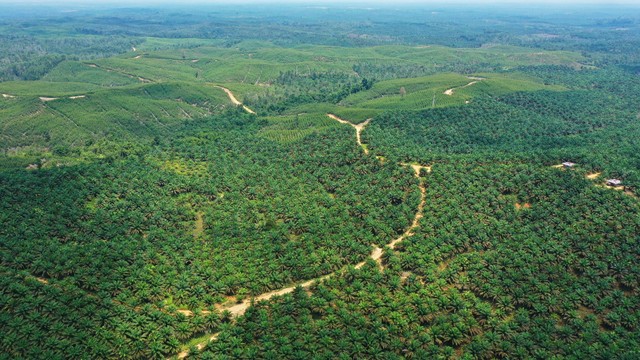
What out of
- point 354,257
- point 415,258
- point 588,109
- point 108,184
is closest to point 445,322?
point 415,258

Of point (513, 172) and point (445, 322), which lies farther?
point (513, 172)

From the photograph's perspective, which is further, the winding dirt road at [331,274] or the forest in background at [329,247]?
the winding dirt road at [331,274]

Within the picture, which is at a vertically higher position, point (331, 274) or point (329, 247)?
point (329, 247)

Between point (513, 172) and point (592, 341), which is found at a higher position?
point (513, 172)

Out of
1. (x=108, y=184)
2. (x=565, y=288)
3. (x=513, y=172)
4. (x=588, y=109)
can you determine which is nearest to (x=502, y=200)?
(x=513, y=172)

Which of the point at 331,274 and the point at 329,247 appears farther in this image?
the point at 329,247

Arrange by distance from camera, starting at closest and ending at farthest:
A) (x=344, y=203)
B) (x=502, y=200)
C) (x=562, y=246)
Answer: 1. (x=562, y=246)
2. (x=502, y=200)
3. (x=344, y=203)

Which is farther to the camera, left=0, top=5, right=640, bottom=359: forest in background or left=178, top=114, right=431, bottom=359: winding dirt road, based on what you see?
left=178, top=114, right=431, bottom=359: winding dirt road

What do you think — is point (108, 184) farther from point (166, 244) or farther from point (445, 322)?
point (445, 322)

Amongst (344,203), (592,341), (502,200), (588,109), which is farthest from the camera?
(588,109)

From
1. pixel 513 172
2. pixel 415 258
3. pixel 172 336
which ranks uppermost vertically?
pixel 513 172
